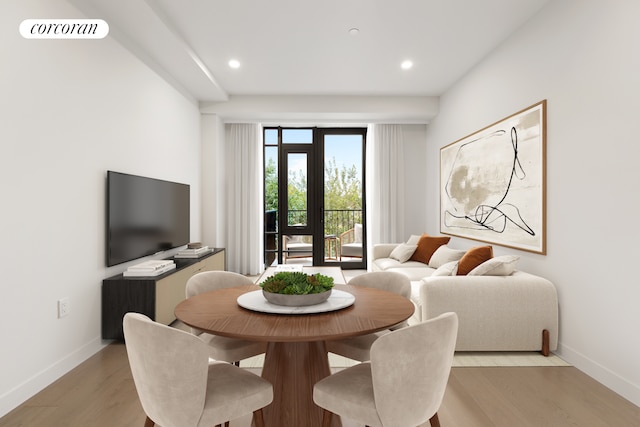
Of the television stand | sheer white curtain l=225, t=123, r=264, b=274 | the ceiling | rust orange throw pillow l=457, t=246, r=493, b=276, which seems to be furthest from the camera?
sheer white curtain l=225, t=123, r=264, b=274

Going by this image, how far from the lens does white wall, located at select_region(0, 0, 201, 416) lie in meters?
2.00

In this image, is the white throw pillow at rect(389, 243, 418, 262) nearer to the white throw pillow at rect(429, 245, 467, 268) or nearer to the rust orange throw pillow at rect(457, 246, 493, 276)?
the white throw pillow at rect(429, 245, 467, 268)

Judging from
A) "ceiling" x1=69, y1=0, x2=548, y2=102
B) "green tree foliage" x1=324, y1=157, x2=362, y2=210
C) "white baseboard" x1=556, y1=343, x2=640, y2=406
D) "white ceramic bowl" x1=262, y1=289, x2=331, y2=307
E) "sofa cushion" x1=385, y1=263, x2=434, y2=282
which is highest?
"ceiling" x1=69, y1=0, x2=548, y2=102

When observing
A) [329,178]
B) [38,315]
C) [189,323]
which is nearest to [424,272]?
[329,178]

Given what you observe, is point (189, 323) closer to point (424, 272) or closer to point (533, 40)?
point (424, 272)

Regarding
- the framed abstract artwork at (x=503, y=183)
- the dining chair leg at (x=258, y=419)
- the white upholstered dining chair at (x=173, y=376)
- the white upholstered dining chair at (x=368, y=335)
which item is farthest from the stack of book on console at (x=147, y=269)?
the framed abstract artwork at (x=503, y=183)

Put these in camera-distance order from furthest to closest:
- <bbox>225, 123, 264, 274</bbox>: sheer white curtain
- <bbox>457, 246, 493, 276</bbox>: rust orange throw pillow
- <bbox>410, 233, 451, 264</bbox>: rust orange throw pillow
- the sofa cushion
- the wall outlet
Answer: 1. <bbox>225, 123, 264, 274</bbox>: sheer white curtain
2. <bbox>410, 233, 451, 264</bbox>: rust orange throw pillow
3. the sofa cushion
4. <bbox>457, 246, 493, 276</bbox>: rust orange throw pillow
5. the wall outlet

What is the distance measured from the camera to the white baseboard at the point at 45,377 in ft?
6.36

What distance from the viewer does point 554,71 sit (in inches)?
110

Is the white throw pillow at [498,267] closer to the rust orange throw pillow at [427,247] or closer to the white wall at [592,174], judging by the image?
the white wall at [592,174]

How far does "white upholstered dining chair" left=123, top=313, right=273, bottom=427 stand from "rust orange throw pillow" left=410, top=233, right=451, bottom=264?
3.74m

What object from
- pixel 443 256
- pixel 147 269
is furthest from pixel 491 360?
pixel 147 269

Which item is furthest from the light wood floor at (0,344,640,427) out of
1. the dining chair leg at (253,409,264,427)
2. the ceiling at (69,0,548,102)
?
the ceiling at (69,0,548,102)

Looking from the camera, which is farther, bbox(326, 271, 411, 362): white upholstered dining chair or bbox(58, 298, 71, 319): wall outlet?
bbox(58, 298, 71, 319): wall outlet
